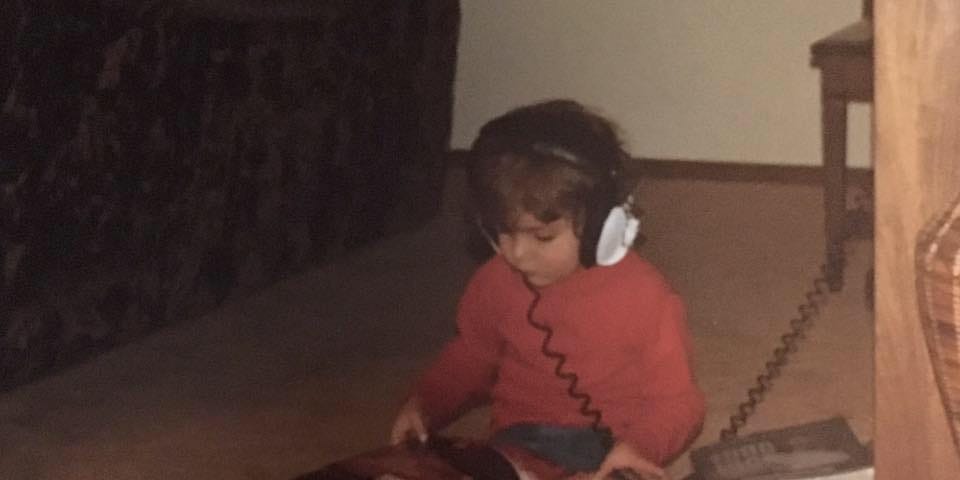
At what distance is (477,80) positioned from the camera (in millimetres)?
2729

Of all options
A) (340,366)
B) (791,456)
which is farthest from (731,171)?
(791,456)

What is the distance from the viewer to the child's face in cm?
107

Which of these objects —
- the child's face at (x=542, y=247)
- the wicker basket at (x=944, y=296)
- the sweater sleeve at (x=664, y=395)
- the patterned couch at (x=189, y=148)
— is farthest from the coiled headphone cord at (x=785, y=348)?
the wicker basket at (x=944, y=296)

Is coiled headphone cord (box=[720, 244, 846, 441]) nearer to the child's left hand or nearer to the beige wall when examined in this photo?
the child's left hand

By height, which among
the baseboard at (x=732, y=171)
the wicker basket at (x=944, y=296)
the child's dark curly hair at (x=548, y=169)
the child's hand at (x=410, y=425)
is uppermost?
the wicker basket at (x=944, y=296)

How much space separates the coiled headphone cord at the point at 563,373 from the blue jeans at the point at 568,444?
Result: 0.01 metres

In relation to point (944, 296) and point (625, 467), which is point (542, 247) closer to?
point (625, 467)

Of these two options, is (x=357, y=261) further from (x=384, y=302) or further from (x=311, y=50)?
(x=311, y=50)

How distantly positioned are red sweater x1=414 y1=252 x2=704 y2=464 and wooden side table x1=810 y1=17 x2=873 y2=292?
75cm

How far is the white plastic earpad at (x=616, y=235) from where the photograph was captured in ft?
3.39

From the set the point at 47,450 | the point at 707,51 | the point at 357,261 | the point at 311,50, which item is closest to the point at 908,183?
the point at 47,450

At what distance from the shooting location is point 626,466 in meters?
1.05

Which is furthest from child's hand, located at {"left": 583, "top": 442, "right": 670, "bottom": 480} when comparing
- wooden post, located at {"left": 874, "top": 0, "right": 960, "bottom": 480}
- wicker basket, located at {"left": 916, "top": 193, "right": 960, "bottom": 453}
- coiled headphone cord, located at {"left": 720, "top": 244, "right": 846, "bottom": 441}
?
wicker basket, located at {"left": 916, "top": 193, "right": 960, "bottom": 453}

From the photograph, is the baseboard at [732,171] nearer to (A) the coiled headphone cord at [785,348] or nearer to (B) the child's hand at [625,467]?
(A) the coiled headphone cord at [785,348]
